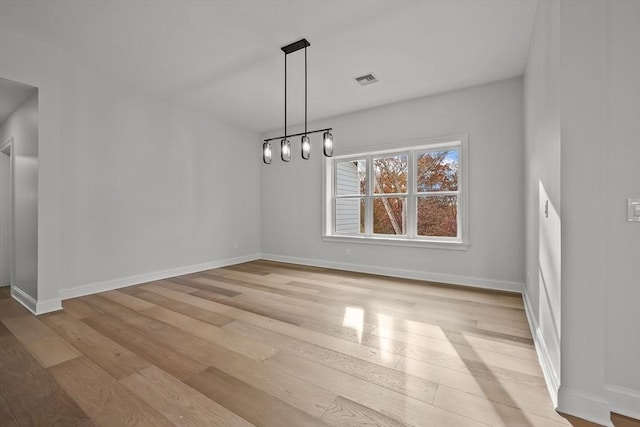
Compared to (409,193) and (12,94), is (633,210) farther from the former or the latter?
(12,94)

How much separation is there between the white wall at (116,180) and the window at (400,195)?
224 cm

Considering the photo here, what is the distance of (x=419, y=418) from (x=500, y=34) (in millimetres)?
3460

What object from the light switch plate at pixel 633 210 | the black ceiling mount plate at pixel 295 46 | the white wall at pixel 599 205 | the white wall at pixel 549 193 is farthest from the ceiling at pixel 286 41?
the light switch plate at pixel 633 210

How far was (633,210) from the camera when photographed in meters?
1.47

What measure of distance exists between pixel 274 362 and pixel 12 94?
4.15 m

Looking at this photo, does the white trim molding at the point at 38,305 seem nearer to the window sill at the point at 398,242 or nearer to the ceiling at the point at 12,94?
the ceiling at the point at 12,94

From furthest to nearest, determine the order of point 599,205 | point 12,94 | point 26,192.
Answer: point 26,192 < point 12,94 < point 599,205

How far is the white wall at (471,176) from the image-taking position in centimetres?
375

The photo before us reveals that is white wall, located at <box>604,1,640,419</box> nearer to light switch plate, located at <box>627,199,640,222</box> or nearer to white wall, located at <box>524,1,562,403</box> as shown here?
light switch plate, located at <box>627,199,640,222</box>

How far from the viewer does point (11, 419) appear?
1.51 meters

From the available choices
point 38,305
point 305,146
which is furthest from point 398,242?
point 38,305

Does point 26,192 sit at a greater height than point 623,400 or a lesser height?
greater

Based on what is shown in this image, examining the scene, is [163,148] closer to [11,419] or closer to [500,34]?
[11,419]

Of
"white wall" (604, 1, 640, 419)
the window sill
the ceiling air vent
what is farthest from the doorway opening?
"white wall" (604, 1, 640, 419)
